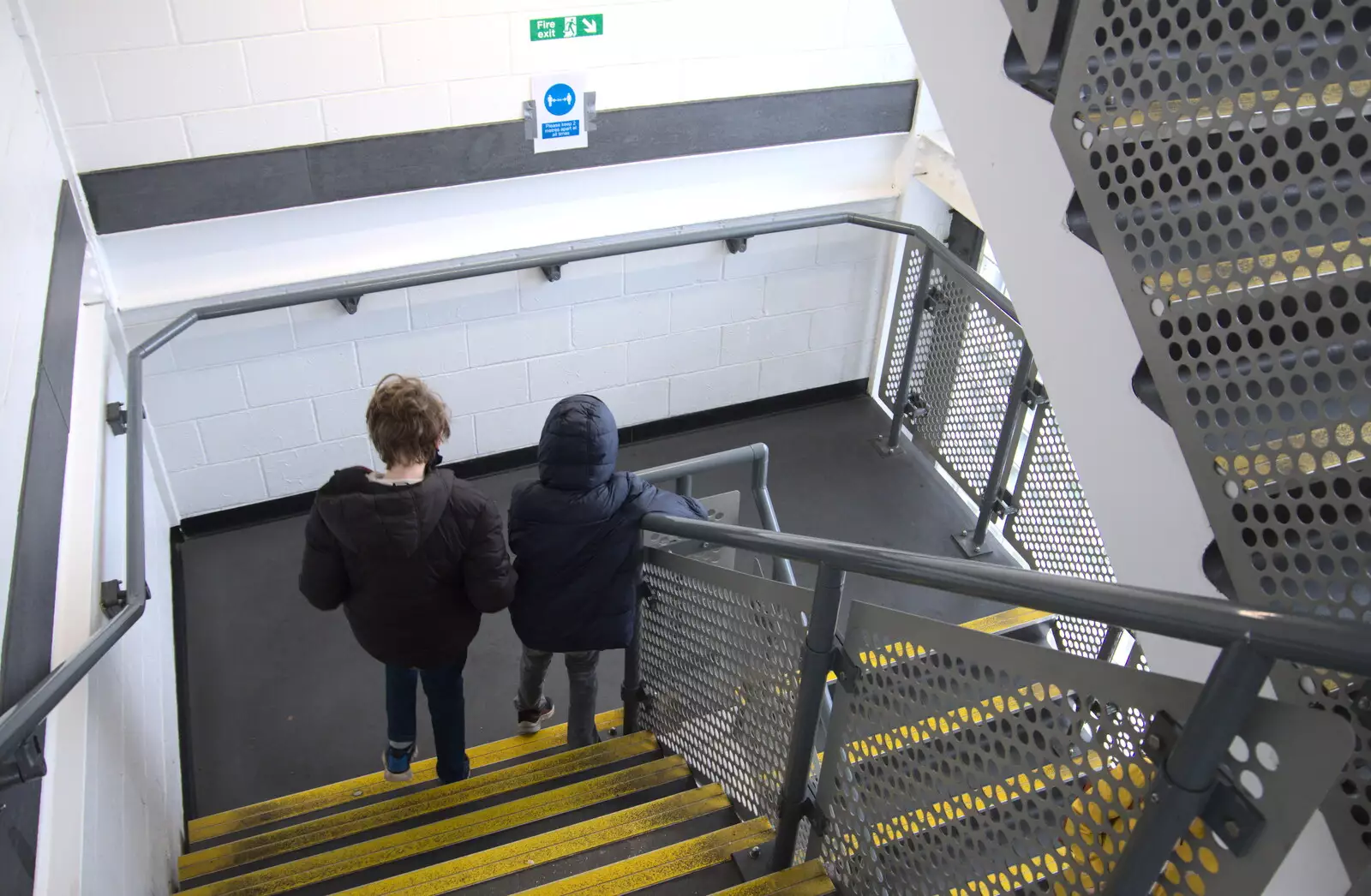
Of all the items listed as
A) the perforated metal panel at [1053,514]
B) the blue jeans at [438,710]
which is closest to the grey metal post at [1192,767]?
the blue jeans at [438,710]

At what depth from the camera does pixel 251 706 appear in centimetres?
368

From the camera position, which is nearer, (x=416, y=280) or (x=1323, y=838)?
(x=1323, y=838)

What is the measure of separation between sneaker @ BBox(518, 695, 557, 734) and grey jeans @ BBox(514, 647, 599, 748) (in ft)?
0.09

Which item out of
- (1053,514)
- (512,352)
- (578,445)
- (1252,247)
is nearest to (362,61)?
(512,352)

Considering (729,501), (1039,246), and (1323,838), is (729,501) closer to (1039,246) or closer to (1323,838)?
(1039,246)

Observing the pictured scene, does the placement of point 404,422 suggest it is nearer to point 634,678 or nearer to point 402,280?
point 634,678

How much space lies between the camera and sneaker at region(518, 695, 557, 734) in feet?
11.1

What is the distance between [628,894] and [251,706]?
206 cm

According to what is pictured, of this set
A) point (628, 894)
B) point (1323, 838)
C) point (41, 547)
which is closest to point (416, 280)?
point (41, 547)

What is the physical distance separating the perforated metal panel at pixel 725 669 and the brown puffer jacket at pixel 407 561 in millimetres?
442

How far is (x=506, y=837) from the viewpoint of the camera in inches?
102

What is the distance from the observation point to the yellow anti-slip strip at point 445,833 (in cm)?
246

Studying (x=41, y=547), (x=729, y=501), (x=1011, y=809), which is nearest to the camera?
(x=1011, y=809)

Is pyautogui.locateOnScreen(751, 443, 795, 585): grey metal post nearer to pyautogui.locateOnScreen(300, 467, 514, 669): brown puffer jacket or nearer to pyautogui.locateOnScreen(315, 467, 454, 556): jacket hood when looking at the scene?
pyautogui.locateOnScreen(300, 467, 514, 669): brown puffer jacket
